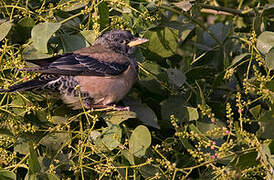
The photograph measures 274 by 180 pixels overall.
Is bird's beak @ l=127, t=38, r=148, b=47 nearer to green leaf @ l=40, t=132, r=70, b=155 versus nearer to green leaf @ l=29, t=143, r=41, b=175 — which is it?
green leaf @ l=40, t=132, r=70, b=155

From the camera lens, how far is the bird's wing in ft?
14.4

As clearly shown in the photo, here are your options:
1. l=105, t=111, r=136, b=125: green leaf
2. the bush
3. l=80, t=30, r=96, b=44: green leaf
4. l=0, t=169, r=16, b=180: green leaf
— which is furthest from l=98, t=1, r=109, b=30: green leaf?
l=0, t=169, r=16, b=180: green leaf

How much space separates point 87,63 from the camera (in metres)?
4.84

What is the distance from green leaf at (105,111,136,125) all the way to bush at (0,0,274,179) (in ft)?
0.04

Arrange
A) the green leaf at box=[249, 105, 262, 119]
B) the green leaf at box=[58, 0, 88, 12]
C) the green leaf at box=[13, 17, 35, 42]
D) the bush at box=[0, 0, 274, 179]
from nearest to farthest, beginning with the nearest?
the bush at box=[0, 0, 274, 179] < the green leaf at box=[249, 105, 262, 119] < the green leaf at box=[13, 17, 35, 42] < the green leaf at box=[58, 0, 88, 12]

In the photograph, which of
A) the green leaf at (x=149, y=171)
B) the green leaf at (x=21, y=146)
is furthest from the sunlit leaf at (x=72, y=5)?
the green leaf at (x=149, y=171)

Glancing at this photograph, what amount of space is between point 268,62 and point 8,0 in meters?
2.24

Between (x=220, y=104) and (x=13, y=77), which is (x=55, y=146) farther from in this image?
(x=220, y=104)

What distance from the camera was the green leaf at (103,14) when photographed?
4406 mm

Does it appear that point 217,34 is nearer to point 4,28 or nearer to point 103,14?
point 103,14

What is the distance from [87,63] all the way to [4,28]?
0.93 meters

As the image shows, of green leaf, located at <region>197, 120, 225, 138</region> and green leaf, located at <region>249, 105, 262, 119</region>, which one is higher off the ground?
green leaf, located at <region>249, 105, 262, 119</region>

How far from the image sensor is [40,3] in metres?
4.63

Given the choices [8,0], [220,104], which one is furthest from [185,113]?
[8,0]
